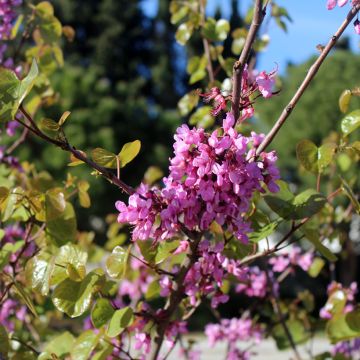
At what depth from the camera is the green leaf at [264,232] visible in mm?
1236

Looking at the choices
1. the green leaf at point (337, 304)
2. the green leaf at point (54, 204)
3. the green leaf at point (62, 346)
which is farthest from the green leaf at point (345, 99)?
the green leaf at point (62, 346)

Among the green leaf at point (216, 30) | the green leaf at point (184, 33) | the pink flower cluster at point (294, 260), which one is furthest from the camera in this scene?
the pink flower cluster at point (294, 260)

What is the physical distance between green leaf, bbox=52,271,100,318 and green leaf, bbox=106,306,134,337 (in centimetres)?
6

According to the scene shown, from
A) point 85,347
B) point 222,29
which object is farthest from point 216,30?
point 85,347

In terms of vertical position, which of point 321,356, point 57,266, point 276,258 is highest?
point 276,258

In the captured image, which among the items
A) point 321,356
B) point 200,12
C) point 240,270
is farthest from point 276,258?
point 240,270

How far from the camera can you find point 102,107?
17.7m

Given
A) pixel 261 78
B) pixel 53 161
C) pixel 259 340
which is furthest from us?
pixel 53 161

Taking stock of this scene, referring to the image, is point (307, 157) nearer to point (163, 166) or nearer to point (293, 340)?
point (293, 340)

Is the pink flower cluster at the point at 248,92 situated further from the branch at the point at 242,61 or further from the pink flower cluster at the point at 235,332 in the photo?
the pink flower cluster at the point at 235,332

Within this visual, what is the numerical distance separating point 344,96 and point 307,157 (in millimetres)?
202

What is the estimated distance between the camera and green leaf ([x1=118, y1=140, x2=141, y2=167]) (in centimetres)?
111

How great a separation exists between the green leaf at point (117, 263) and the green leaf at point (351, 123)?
1.76 feet

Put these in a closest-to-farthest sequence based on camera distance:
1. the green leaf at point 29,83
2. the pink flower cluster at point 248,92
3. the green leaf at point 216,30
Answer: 1. the green leaf at point 29,83
2. the pink flower cluster at point 248,92
3. the green leaf at point 216,30
